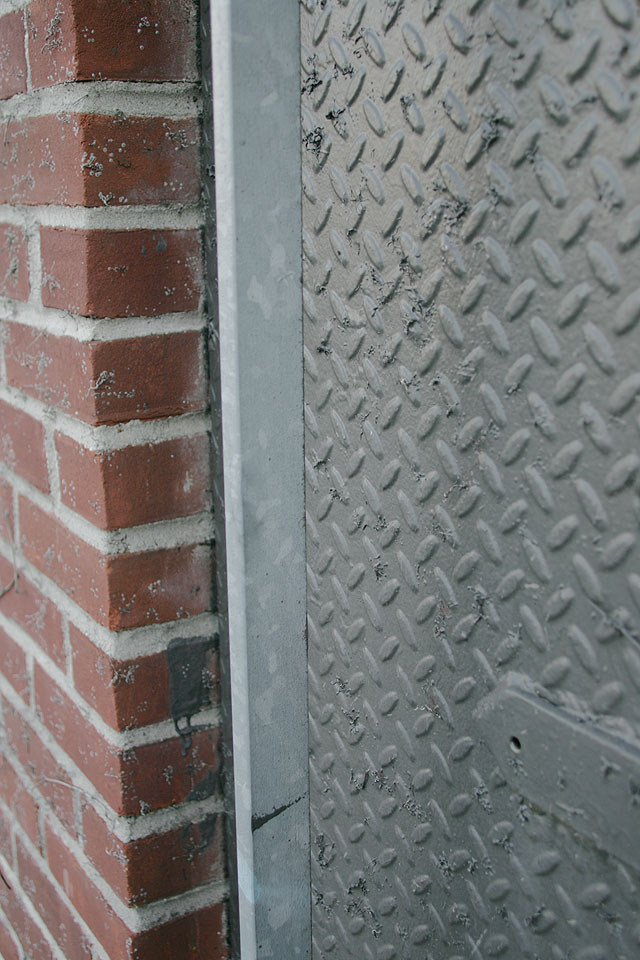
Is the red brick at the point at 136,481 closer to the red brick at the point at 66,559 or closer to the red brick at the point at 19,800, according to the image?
the red brick at the point at 66,559

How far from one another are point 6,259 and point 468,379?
735mm

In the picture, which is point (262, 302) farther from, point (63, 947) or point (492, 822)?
point (63, 947)

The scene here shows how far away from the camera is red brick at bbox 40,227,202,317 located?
0.88 m

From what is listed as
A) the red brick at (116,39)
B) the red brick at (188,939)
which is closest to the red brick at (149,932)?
the red brick at (188,939)

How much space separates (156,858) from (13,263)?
30.1 inches

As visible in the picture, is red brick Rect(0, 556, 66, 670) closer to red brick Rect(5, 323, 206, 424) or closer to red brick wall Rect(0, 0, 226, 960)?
red brick wall Rect(0, 0, 226, 960)

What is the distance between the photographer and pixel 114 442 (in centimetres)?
91

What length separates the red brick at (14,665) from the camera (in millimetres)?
1209

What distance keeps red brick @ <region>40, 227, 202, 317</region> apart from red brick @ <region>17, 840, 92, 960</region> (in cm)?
83

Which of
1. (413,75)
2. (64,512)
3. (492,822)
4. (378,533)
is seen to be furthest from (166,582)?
(413,75)

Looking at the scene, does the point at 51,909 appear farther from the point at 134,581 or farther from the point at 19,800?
the point at 134,581

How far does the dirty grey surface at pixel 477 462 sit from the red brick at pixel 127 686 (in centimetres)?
23

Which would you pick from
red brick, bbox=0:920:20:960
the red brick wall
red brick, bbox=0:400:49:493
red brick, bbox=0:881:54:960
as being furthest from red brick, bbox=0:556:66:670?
red brick, bbox=0:920:20:960

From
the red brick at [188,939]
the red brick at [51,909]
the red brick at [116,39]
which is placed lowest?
the red brick at [51,909]
